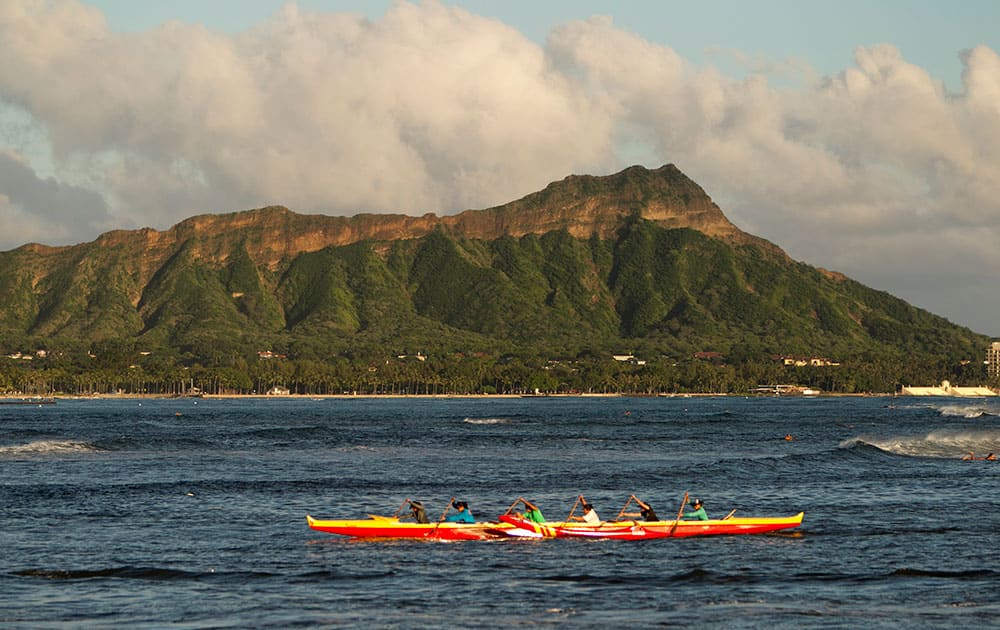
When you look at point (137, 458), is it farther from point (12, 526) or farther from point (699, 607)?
point (699, 607)

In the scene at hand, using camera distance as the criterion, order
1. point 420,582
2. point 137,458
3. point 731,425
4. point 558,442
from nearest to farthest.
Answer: point 420,582, point 137,458, point 558,442, point 731,425

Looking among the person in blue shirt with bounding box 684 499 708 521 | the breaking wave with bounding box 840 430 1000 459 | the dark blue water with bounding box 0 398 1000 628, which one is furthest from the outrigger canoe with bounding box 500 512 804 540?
the breaking wave with bounding box 840 430 1000 459

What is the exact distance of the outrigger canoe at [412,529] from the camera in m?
57.5

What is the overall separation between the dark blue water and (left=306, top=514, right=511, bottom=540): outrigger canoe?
2.11 feet

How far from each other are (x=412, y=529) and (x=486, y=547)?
143 inches

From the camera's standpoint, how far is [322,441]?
475ft

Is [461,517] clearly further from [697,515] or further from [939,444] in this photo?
[939,444]

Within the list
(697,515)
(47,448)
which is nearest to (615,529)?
(697,515)

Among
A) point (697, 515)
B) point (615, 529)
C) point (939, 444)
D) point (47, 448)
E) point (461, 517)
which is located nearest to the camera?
point (615, 529)

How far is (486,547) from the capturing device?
56.3m

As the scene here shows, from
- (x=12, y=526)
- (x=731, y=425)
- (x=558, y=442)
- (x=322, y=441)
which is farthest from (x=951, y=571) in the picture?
(x=731, y=425)

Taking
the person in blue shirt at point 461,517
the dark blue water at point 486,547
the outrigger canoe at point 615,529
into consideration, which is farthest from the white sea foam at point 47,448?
the outrigger canoe at point 615,529

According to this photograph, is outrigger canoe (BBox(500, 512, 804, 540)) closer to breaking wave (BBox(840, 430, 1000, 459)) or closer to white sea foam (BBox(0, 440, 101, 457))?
breaking wave (BBox(840, 430, 1000, 459))

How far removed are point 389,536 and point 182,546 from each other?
29.2 ft
